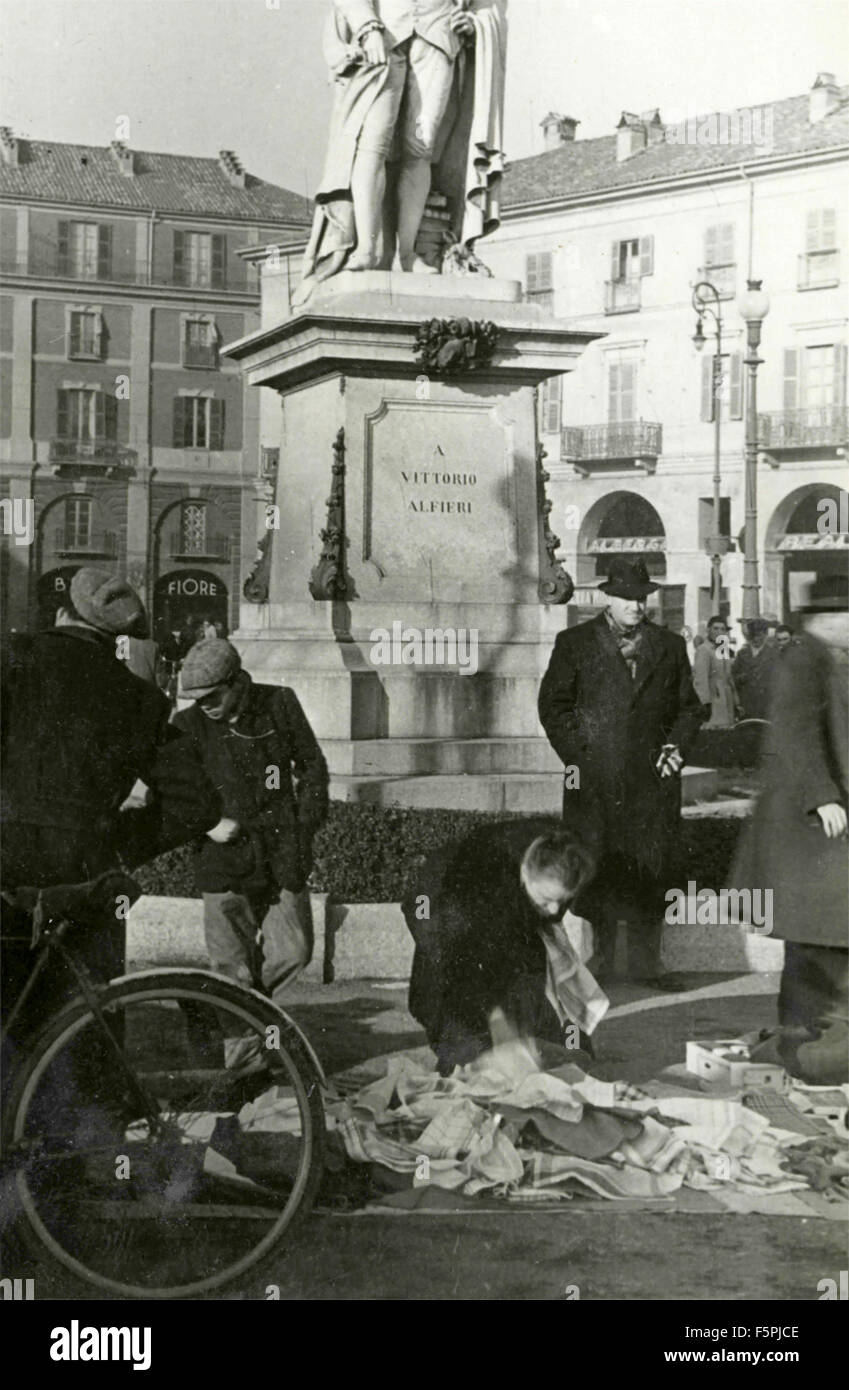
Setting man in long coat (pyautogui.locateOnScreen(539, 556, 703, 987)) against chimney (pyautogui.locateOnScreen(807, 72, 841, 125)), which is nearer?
man in long coat (pyautogui.locateOnScreen(539, 556, 703, 987))

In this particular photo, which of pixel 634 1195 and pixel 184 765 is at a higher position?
pixel 184 765

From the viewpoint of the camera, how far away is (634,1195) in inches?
175

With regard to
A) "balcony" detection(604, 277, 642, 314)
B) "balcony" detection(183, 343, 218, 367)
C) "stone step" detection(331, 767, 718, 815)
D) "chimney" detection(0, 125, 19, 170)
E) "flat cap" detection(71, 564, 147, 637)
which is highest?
"balcony" detection(183, 343, 218, 367)

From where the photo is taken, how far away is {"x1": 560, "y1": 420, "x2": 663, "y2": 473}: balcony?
45.6ft

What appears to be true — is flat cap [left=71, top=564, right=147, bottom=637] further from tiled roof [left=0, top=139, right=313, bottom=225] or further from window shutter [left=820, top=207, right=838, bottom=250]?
tiled roof [left=0, top=139, right=313, bottom=225]

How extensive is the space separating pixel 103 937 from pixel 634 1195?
165 centimetres

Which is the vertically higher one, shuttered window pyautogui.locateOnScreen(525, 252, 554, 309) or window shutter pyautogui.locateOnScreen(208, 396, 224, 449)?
shuttered window pyautogui.locateOnScreen(525, 252, 554, 309)

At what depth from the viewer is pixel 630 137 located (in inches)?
529

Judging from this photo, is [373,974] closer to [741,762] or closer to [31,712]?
[31,712]

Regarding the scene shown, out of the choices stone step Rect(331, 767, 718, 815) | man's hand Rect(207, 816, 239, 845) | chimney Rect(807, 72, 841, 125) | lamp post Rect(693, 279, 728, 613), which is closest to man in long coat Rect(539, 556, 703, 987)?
stone step Rect(331, 767, 718, 815)

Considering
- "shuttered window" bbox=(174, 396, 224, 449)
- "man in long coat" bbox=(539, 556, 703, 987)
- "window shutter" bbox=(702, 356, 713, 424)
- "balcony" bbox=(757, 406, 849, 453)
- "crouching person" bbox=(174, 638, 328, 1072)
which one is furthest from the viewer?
"balcony" bbox=(757, 406, 849, 453)

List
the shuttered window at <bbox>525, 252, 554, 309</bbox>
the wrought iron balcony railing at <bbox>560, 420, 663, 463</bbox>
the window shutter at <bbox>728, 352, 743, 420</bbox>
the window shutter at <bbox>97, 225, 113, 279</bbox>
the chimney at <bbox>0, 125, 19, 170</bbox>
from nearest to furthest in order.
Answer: the chimney at <bbox>0, 125, 19, 170</bbox>, the wrought iron balcony railing at <bbox>560, 420, 663, 463</bbox>, the shuttered window at <bbox>525, 252, 554, 309</bbox>, the window shutter at <bbox>728, 352, 743, 420</bbox>, the window shutter at <bbox>97, 225, 113, 279</bbox>

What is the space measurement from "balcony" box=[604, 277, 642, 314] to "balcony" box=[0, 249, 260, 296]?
675cm
